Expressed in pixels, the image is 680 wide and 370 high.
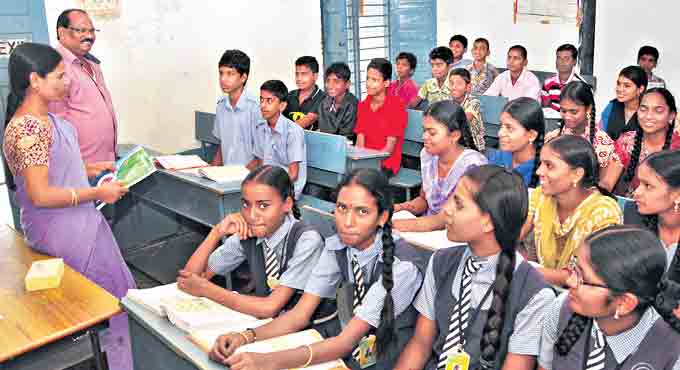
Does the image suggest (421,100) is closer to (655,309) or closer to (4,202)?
(4,202)

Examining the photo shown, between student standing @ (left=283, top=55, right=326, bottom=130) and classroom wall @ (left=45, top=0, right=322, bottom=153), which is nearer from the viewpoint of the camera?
student standing @ (left=283, top=55, right=326, bottom=130)

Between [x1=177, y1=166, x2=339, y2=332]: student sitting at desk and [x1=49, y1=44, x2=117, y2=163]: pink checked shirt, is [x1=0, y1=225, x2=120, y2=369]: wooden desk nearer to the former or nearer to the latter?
[x1=177, y1=166, x2=339, y2=332]: student sitting at desk

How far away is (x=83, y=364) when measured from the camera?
8.79 feet

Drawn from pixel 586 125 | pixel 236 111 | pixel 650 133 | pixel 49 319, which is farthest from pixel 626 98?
pixel 49 319

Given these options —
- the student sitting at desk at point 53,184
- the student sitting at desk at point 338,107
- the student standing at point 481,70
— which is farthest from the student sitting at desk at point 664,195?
the student standing at point 481,70

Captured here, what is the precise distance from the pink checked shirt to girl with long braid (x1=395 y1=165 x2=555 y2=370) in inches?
95.4

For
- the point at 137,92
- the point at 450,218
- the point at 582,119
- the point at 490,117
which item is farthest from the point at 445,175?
the point at 137,92

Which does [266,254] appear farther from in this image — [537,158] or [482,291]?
[537,158]

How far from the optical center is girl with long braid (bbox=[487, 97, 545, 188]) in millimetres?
2758

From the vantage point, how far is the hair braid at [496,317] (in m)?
1.51

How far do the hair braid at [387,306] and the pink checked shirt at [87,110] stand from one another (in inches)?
89.8

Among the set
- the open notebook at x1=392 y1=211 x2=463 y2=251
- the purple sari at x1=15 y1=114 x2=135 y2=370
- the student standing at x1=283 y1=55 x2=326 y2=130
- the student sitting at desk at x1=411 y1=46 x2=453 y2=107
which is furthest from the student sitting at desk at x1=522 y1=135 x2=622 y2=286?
the student sitting at desk at x1=411 y1=46 x2=453 y2=107

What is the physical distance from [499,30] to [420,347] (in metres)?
5.83

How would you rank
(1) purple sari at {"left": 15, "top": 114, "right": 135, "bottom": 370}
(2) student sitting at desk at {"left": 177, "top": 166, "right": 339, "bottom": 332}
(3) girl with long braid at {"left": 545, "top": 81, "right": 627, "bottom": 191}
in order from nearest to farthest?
(2) student sitting at desk at {"left": 177, "top": 166, "right": 339, "bottom": 332} → (1) purple sari at {"left": 15, "top": 114, "right": 135, "bottom": 370} → (3) girl with long braid at {"left": 545, "top": 81, "right": 627, "bottom": 191}
